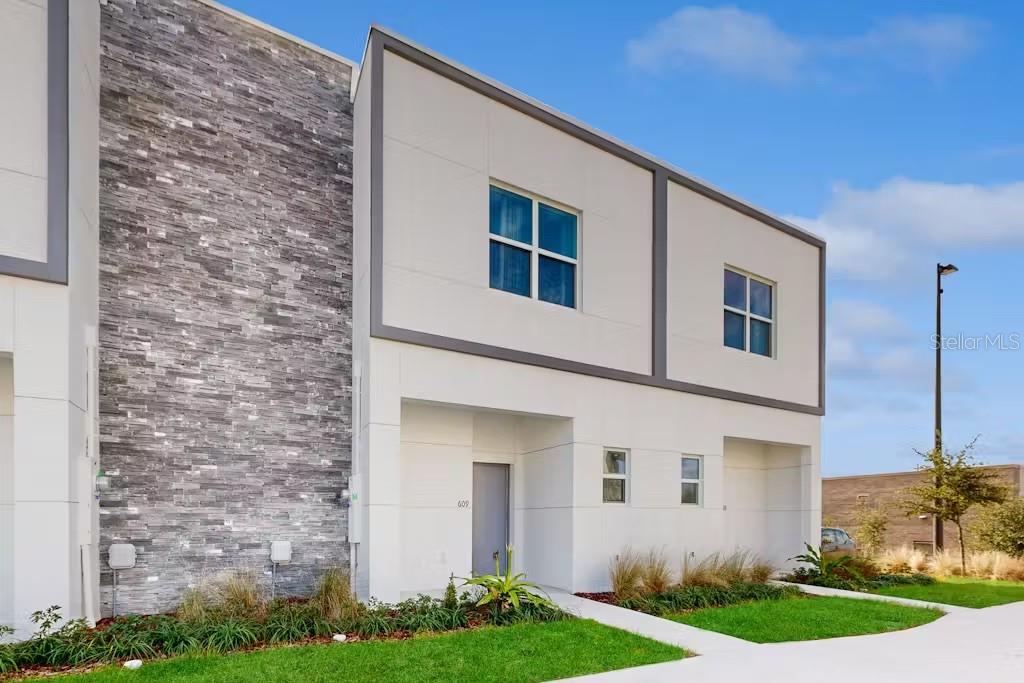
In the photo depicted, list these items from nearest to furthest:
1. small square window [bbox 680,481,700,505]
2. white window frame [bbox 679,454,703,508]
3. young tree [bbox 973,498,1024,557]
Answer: white window frame [bbox 679,454,703,508], small square window [bbox 680,481,700,505], young tree [bbox 973,498,1024,557]

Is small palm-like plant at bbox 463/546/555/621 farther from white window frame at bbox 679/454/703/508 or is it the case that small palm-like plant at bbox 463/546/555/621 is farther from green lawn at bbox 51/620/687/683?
white window frame at bbox 679/454/703/508

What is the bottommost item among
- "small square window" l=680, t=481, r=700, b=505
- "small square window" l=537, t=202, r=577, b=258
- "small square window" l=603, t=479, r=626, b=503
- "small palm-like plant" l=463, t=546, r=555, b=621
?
"small palm-like plant" l=463, t=546, r=555, b=621

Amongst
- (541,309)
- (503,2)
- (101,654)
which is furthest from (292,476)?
(503,2)

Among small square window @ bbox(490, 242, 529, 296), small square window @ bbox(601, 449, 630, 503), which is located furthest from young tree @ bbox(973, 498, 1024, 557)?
small square window @ bbox(490, 242, 529, 296)

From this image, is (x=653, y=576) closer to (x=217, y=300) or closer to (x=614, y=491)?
Answer: (x=614, y=491)

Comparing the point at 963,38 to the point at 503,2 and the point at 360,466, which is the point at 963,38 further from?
the point at 360,466

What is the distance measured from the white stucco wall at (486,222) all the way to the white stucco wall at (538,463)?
0.64m

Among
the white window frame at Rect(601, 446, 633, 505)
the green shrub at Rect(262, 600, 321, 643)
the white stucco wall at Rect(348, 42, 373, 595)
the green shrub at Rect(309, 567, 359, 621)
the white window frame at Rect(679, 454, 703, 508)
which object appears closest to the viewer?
the green shrub at Rect(262, 600, 321, 643)

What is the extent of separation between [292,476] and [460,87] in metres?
6.94

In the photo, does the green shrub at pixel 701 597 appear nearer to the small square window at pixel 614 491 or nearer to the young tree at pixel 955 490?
the small square window at pixel 614 491

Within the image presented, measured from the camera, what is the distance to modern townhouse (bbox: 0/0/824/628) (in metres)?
8.80

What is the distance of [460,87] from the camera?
12.6 m

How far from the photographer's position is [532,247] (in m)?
13.4

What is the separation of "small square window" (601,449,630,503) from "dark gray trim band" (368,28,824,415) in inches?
57.4
